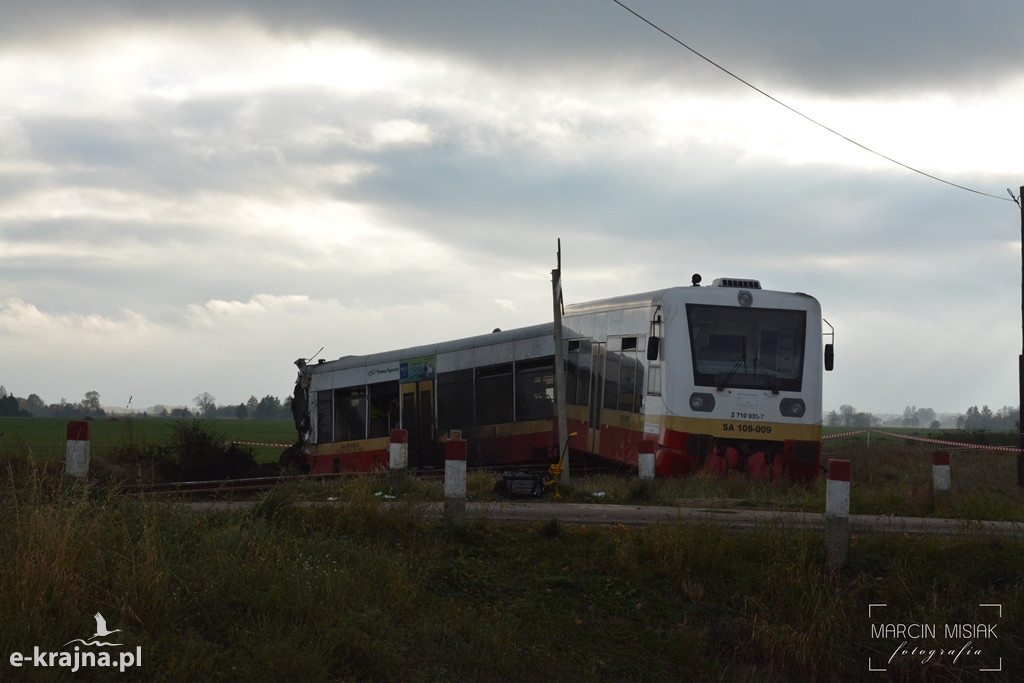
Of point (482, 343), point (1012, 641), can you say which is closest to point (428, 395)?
point (482, 343)

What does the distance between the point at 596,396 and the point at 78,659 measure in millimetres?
14500

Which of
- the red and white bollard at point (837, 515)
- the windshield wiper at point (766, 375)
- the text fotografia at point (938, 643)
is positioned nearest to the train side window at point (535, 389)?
the windshield wiper at point (766, 375)

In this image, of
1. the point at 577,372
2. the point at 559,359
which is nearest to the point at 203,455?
the point at 577,372

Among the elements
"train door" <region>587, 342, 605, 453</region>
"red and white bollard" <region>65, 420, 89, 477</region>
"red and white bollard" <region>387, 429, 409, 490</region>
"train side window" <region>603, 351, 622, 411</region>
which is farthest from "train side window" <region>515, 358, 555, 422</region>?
"red and white bollard" <region>65, 420, 89, 477</region>

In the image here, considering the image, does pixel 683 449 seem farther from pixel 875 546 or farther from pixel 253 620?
pixel 253 620

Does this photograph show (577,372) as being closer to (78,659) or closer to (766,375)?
(766,375)

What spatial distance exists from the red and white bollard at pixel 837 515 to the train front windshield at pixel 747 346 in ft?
24.9

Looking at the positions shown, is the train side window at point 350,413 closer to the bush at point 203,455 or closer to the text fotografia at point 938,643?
→ the bush at point 203,455

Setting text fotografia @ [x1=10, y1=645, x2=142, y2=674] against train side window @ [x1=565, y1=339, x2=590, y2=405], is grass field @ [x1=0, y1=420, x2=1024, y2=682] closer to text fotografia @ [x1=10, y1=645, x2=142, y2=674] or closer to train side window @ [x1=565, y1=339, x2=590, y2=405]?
text fotografia @ [x1=10, y1=645, x2=142, y2=674]

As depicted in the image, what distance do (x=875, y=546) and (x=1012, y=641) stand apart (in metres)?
1.68

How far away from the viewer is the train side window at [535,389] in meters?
22.0

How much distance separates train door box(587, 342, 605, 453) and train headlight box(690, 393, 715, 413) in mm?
3217

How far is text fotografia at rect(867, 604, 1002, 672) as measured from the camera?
876 cm

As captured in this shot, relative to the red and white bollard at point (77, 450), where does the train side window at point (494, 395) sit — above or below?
above
